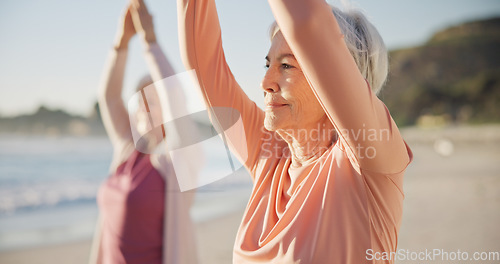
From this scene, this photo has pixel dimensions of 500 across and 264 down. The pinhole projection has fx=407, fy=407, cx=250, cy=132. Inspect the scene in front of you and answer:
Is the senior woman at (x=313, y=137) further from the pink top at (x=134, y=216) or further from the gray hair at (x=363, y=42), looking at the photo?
the pink top at (x=134, y=216)

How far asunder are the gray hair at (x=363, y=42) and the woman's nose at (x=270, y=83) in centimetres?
7

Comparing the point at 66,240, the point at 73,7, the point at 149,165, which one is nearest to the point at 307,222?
the point at 149,165

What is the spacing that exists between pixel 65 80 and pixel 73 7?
240 cm

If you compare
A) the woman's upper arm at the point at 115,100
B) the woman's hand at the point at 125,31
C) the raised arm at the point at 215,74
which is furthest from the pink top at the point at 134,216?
the raised arm at the point at 215,74

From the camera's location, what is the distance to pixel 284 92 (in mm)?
552

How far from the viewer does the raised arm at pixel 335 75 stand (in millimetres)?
377

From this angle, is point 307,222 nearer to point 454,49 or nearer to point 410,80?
point 410,80

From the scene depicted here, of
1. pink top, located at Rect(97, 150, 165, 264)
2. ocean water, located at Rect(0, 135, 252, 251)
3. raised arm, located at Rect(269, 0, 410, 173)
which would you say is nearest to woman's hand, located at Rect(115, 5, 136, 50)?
ocean water, located at Rect(0, 135, 252, 251)

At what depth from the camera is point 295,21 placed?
0.37m

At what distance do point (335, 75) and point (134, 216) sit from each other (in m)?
1.12

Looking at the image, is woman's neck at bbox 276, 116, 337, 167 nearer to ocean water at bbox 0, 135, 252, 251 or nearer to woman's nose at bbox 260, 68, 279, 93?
woman's nose at bbox 260, 68, 279, 93

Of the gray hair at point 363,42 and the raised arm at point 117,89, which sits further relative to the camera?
the raised arm at point 117,89

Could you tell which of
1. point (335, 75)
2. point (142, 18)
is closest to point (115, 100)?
point (142, 18)

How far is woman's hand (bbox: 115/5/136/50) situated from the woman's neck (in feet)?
1.93
